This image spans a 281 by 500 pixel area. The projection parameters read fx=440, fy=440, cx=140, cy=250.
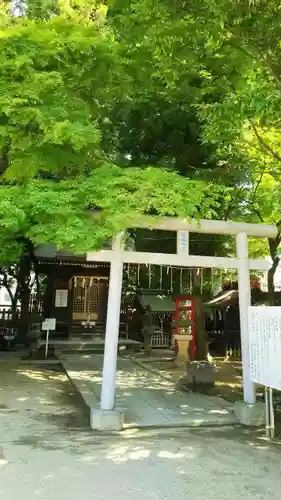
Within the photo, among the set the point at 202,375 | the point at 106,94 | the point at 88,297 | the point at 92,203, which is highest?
the point at 106,94

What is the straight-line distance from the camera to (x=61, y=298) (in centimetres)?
1938

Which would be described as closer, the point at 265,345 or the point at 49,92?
the point at 265,345

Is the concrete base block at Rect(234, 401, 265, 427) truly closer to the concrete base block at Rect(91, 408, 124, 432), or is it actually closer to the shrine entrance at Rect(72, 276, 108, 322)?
the concrete base block at Rect(91, 408, 124, 432)

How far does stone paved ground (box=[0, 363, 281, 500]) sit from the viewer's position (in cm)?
444

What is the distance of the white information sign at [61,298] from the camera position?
761 inches

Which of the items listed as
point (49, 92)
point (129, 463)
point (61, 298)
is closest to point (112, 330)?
point (129, 463)

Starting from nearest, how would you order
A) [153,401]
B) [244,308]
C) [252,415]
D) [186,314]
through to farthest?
1. [252,415]
2. [244,308]
3. [153,401]
4. [186,314]

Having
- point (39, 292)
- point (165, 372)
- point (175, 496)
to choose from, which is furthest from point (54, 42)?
point (39, 292)

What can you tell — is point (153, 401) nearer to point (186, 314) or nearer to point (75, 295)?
point (186, 314)

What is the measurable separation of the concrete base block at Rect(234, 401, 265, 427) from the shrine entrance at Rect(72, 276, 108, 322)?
42.1 ft

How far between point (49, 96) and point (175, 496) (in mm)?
5789

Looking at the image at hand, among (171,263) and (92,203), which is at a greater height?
(92,203)

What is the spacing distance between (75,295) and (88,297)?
605 mm

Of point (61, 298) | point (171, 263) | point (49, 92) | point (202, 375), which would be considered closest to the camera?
point (49, 92)
